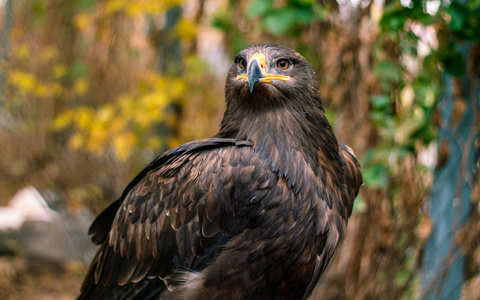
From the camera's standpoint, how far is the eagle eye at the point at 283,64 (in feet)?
7.56

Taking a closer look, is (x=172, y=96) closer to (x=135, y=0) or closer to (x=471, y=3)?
(x=135, y=0)

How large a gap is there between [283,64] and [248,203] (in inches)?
28.0

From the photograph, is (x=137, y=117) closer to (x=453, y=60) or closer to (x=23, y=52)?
(x=23, y=52)

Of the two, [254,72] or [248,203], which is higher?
[254,72]

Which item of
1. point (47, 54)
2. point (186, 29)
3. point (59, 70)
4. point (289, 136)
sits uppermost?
point (47, 54)

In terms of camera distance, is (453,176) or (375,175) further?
(375,175)

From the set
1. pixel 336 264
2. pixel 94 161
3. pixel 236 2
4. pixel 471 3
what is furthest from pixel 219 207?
pixel 94 161

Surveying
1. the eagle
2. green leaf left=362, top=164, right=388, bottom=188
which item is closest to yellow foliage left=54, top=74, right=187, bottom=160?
Answer: green leaf left=362, top=164, right=388, bottom=188

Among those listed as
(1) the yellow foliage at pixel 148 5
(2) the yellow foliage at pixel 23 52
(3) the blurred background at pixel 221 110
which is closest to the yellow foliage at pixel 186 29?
(3) the blurred background at pixel 221 110

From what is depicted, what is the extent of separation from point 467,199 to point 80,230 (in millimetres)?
5082

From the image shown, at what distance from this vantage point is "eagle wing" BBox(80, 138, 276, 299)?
207cm

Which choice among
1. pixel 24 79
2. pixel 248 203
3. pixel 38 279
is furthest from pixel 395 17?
pixel 38 279

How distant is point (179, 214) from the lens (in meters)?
2.25

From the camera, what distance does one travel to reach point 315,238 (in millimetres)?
2115
